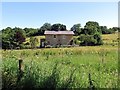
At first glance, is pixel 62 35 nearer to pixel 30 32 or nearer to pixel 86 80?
pixel 30 32

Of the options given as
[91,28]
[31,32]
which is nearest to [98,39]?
[91,28]

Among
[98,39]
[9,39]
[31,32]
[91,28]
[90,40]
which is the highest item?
[91,28]

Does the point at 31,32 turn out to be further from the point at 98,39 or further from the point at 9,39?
the point at 9,39

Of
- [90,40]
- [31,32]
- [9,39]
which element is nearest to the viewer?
[9,39]

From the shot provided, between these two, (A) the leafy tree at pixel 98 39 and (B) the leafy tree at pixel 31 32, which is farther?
(B) the leafy tree at pixel 31 32

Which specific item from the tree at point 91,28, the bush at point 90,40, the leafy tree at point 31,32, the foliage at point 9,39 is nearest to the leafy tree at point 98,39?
the bush at point 90,40

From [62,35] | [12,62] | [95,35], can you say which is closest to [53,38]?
[62,35]

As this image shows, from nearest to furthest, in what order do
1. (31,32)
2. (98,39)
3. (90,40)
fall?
(90,40)
(98,39)
(31,32)

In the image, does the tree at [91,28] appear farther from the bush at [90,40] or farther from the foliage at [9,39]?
the foliage at [9,39]

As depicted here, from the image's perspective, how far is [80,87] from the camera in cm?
560

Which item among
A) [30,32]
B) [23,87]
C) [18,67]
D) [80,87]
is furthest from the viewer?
[30,32]

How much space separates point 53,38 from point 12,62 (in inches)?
1925

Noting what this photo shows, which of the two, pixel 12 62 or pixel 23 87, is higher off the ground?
pixel 12 62

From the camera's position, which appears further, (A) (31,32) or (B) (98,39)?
(A) (31,32)
